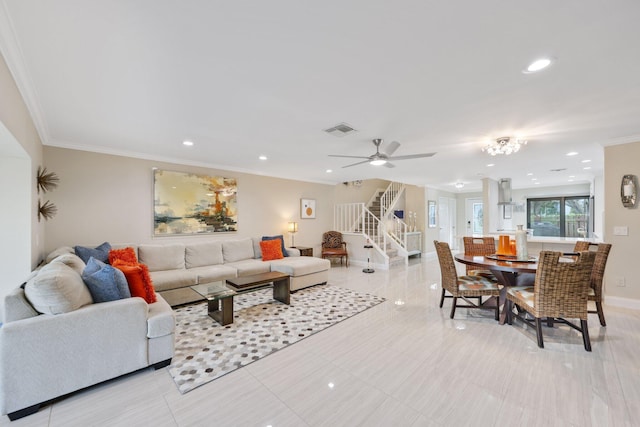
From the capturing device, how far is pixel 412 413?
179 cm

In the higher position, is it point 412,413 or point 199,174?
point 199,174

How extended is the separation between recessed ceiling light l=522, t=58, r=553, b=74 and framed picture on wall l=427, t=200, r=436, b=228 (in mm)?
7197

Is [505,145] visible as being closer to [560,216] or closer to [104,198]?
[104,198]

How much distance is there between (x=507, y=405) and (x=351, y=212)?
6.43 metres

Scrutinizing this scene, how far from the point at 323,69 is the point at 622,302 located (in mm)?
5346

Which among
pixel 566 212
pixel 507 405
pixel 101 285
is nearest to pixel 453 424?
pixel 507 405

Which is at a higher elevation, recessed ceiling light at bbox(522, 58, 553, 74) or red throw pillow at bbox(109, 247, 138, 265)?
recessed ceiling light at bbox(522, 58, 553, 74)

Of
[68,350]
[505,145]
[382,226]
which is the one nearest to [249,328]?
[68,350]

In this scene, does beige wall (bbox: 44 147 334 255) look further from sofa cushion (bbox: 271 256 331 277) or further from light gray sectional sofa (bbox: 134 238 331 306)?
sofa cushion (bbox: 271 256 331 277)

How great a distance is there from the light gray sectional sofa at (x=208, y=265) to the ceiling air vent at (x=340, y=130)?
7.95 feet

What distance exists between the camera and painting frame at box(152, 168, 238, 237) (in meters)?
4.74

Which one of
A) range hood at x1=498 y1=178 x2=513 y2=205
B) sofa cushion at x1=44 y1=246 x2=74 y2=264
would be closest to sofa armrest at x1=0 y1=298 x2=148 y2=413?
sofa cushion at x1=44 y1=246 x2=74 y2=264

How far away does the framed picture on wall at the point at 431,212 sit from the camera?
8.93m

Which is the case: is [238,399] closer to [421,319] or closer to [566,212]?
[421,319]
